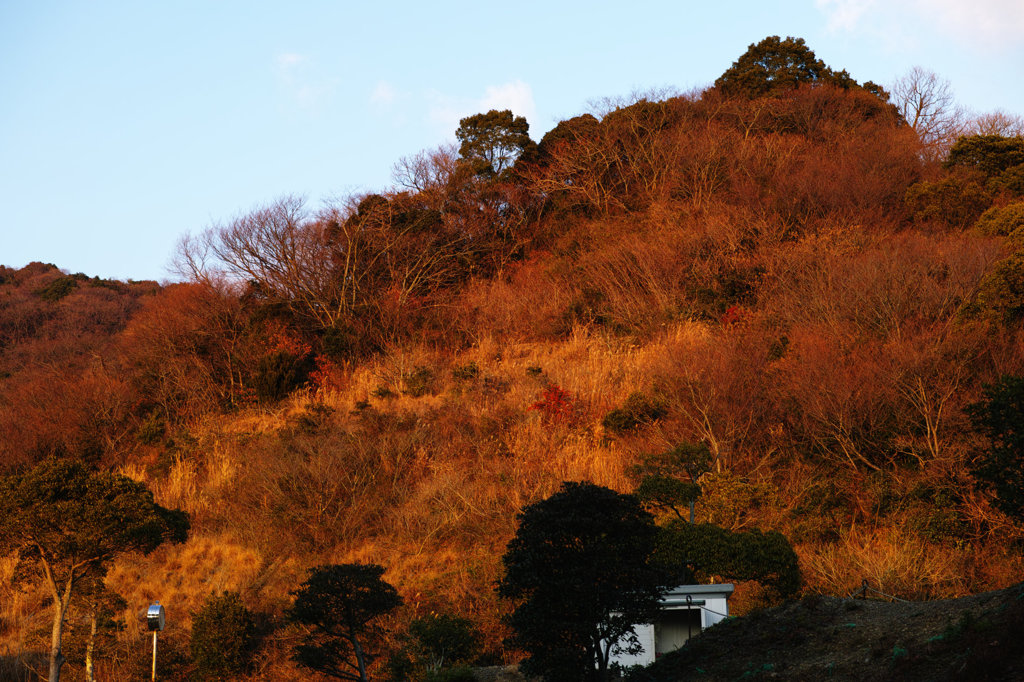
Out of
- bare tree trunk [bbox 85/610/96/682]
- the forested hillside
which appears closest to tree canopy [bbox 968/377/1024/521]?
the forested hillside

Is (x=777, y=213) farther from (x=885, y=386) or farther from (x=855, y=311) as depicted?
(x=885, y=386)

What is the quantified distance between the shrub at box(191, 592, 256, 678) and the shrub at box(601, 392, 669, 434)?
26.7 ft

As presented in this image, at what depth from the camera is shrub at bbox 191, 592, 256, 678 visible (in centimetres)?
1331

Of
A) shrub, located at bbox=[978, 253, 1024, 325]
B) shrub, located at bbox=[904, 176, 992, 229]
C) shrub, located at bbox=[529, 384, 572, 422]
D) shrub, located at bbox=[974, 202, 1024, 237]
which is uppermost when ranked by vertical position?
shrub, located at bbox=[904, 176, 992, 229]

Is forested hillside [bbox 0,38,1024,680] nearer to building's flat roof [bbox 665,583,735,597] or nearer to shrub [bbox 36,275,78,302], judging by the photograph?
building's flat roof [bbox 665,583,735,597]

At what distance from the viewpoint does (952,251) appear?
62.1 feet

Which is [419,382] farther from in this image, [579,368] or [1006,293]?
[1006,293]

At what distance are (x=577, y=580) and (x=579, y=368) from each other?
522 inches

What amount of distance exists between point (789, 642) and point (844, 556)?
207 inches

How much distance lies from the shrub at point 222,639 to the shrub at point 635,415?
8151mm

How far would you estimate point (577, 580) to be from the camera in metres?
8.04

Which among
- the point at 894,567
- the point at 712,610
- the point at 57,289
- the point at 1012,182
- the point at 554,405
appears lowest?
the point at 712,610

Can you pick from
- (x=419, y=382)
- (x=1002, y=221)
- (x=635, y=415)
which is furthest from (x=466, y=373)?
(x=1002, y=221)

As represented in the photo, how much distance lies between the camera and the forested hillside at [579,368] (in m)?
14.7
